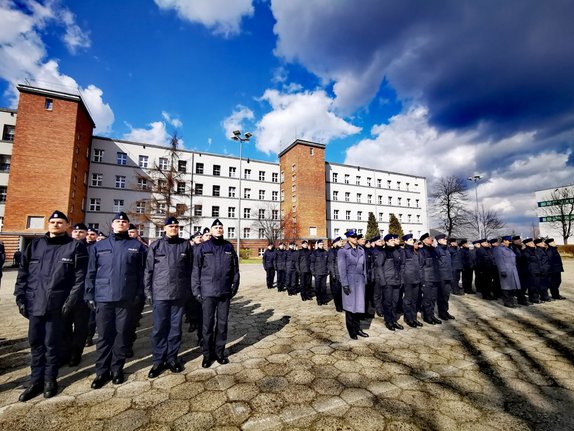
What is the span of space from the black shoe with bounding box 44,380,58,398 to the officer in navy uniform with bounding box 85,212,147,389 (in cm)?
39

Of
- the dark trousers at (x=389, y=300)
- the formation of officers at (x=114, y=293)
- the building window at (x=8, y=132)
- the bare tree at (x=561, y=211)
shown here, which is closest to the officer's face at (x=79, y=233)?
the formation of officers at (x=114, y=293)

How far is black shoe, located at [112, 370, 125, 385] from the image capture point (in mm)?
3477

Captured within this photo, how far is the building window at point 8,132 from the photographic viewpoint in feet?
84.0

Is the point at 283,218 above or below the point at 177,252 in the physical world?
above

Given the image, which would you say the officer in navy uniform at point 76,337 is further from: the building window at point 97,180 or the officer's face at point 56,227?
the building window at point 97,180

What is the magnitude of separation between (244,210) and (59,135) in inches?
852

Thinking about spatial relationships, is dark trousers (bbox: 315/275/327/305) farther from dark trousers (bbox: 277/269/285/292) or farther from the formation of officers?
the formation of officers

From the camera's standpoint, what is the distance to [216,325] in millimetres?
4266

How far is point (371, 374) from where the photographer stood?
3.62 meters

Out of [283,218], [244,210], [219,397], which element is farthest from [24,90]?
[219,397]

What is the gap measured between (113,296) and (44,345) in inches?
37.5

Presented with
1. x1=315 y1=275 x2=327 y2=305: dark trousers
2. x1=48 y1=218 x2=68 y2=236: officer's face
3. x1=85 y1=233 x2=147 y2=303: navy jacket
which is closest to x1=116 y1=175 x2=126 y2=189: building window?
x1=315 y1=275 x2=327 y2=305: dark trousers

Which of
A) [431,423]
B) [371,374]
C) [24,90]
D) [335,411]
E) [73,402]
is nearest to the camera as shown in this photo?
[431,423]

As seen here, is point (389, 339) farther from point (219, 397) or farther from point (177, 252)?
point (177, 252)
